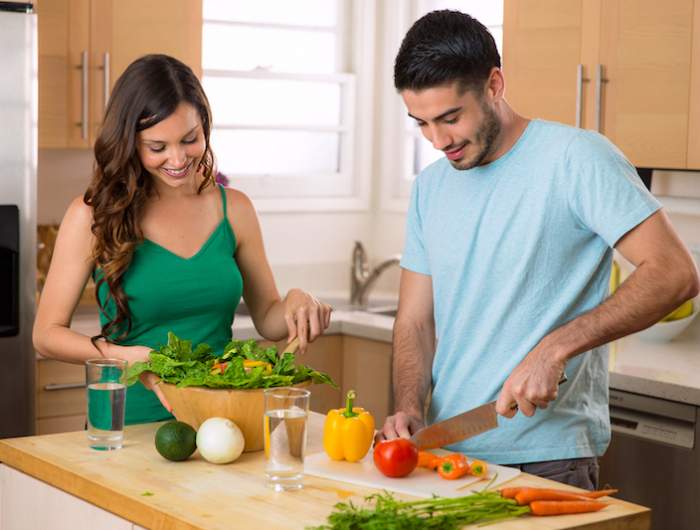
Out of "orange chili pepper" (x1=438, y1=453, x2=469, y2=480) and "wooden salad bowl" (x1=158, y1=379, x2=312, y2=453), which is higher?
"wooden salad bowl" (x1=158, y1=379, x2=312, y2=453)

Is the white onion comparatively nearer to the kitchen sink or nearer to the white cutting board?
the white cutting board

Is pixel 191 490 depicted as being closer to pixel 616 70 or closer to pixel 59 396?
pixel 59 396

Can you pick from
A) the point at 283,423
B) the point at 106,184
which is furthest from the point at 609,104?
the point at 283,423

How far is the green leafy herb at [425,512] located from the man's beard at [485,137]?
2.16 ft

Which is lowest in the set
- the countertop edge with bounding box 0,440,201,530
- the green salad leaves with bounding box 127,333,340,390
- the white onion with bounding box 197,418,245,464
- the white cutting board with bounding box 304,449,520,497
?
the countertop edge with bounding box 0,440,201,530

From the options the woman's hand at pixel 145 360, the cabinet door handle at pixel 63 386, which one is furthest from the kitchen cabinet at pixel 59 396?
the woman's hand at pixel 145 360

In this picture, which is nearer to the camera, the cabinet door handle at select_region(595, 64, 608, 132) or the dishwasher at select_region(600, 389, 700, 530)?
the dishwasher at select_region(600, 389, 700, 530)

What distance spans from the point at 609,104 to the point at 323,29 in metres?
1.74

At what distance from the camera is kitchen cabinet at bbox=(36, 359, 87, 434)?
9.61ft

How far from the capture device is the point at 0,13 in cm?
265

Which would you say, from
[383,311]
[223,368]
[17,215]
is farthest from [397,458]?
[383,311]

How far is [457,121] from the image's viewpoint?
1.71m

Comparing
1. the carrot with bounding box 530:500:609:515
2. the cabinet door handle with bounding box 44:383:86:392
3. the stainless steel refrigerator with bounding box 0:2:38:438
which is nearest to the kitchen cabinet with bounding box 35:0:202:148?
the stainless steel refrigerator with bounding box 0:2:38:438

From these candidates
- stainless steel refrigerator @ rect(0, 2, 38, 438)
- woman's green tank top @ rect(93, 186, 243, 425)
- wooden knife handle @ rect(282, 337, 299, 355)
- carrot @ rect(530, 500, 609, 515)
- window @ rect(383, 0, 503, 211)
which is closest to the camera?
carrot @ rect(530, 500, 609, 515)
